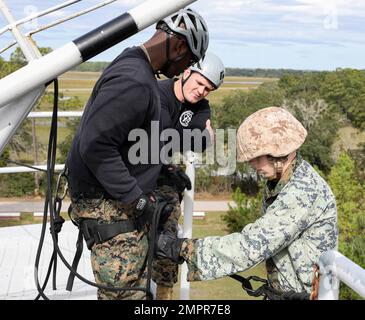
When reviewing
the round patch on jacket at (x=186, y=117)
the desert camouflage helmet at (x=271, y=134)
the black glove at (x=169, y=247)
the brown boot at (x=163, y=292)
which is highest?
the desert camouflage helmet at (x=271, y=134)

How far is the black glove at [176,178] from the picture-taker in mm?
3924

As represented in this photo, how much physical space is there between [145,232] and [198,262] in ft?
1.77

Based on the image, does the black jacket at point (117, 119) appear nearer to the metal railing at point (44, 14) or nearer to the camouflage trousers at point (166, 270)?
the metal railing at point (44, 14)

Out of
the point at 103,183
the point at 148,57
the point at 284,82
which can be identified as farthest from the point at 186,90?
the point at 284,82

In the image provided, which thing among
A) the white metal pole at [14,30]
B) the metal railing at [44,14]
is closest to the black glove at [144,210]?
the metal railing at [44,14]

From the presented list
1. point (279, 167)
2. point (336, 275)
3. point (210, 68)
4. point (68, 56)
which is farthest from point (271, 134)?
point (210, 68)

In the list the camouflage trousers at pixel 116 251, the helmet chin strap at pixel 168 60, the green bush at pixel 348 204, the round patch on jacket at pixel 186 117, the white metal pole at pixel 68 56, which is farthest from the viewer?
the green bush at pixel 348 204

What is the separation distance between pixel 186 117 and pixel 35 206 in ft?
60.7

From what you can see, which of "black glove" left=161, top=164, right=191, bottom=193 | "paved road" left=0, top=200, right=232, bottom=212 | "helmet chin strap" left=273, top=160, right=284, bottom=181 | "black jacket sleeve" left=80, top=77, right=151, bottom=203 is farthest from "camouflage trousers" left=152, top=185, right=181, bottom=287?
"paved road" left=0, top=200, right=232, bottom=212

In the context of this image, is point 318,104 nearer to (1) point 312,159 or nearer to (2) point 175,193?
(1) point 312,159

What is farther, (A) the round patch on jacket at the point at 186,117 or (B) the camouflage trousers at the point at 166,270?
(A) the round patch on jacket at the point at 186,117

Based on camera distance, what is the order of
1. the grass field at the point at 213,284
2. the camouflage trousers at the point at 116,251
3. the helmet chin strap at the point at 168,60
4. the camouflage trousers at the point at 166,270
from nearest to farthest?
the helmet chin strap at the point at 168,60 → the camouflage trousers at the point at 116,251 → the camouflage trousers at the point at 166,270 → the grass field at the point at 213,284

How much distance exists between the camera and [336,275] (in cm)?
207
